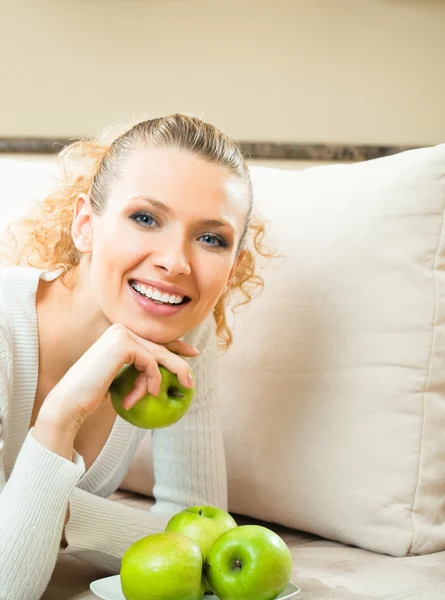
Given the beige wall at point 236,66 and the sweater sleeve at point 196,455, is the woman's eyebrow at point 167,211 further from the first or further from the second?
the beige wall at point 236,66

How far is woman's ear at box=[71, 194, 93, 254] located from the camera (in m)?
1.25

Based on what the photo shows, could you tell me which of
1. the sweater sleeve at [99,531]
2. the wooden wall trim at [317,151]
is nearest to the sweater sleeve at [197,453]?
the sweater sleeve at [99,531]

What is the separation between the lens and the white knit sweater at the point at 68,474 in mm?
1007

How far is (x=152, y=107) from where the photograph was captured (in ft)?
7.59

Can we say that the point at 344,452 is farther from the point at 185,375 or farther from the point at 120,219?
the point at 120,219

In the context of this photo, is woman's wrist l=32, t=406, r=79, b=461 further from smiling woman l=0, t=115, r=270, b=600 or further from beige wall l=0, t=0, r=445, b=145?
beige wall l=0, t=0, r=445, b=145

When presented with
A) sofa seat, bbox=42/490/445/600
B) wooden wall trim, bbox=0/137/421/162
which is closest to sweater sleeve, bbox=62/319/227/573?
sofa seat, bbox=42/490/445/600

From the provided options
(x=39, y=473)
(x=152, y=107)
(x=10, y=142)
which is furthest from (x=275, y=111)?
(x=39, y=473)

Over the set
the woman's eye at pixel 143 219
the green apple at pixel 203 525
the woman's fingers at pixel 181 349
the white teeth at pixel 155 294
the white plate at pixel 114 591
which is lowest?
the white plate at pixel 114 591

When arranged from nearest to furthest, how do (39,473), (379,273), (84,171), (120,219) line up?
(39,473), (120,219), (379,273), (84,171)

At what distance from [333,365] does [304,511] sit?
244 mm

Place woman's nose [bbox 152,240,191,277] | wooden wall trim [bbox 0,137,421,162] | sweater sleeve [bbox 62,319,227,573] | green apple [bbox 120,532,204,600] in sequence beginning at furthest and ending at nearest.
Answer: wooden wall trim [bbox 0,137,421,162]
sweater sleeve [bbox 62,319,227,573]
woman's nose [bbox 152,240,191,277]
green apple [bbox 120,532,204,600]

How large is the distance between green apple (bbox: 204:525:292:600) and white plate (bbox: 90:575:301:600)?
3cm

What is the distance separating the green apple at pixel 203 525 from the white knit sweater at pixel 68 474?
0.48 feet
